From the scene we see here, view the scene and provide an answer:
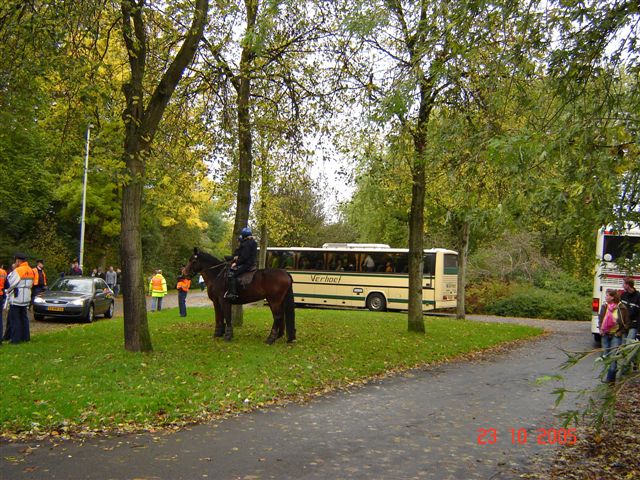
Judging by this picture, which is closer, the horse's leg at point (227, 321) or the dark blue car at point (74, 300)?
the horse's leg at point (227, 321)

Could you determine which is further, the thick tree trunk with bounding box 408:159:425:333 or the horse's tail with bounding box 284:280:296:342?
the thick tree trunk with bounding box 408:159:425:333

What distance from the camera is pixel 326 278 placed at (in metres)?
30.5

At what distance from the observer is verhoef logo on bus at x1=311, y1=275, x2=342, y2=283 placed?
30.3 m

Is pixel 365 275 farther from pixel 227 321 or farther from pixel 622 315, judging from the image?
pixel 622 315

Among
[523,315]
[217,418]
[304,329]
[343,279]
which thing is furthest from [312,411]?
[523,315]

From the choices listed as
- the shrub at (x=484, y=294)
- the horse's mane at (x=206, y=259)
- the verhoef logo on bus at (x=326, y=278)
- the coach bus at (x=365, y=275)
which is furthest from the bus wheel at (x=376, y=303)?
the horse's mane at (x=206, y=259)

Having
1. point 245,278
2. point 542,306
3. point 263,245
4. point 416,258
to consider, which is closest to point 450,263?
point 542,306

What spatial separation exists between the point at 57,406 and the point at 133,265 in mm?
3781

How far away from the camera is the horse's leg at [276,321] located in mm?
13102

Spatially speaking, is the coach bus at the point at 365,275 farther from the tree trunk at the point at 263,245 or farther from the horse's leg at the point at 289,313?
the horse's leg at the point at 289,313

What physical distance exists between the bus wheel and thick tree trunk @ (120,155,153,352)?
63.4ft

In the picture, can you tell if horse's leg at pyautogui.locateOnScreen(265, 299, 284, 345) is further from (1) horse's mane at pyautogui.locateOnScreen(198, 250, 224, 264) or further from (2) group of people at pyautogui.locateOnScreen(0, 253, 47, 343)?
(2) group of people at pyautogui.locateOnScreen(0, 253, 47, 343)
